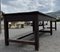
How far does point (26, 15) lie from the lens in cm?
217

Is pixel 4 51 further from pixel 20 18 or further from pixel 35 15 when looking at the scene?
pixel 35 15

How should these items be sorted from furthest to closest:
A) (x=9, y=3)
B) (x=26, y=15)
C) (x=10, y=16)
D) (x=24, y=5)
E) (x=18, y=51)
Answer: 1. (x=24, y=5)
2. (x=9, y=3)
3. (x=10, y=16)
4. (x=26, y=15)
5. (x=18, y=51)

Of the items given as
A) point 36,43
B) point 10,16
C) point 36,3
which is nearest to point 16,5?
point 36,3

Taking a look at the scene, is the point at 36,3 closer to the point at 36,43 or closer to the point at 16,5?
the point at 16,5

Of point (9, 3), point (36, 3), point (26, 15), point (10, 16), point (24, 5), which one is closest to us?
point (26, 15)

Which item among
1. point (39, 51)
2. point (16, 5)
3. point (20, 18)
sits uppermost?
point (16, 5)

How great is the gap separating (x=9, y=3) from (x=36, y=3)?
6.66ft

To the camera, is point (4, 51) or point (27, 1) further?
point (27, 1)

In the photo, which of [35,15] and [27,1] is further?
[27,1]

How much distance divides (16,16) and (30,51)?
0.73m

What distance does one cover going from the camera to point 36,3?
816 centimetres

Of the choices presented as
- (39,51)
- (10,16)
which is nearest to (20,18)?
(10,16)

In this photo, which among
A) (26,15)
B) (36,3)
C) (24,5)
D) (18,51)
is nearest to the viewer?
(18,51)

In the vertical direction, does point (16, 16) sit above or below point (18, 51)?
above
